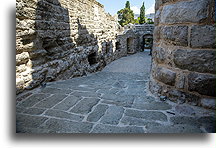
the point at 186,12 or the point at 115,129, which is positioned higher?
the point at 186,12

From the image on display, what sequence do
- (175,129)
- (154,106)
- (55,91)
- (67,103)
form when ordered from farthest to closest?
(55,91)
(67,103)
(154,106)
(175,129)

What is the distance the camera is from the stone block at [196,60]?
5.45 ft

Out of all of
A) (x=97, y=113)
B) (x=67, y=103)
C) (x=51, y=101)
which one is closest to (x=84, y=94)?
(x=67, y=103)

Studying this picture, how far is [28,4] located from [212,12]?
8.75ft

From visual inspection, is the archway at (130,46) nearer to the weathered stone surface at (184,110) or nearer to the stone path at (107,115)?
the stone path at (107,115)

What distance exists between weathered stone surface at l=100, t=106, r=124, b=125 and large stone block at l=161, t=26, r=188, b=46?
1.06 m

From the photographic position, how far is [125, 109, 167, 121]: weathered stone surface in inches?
68.3

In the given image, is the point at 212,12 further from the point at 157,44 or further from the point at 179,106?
the point at 179,106

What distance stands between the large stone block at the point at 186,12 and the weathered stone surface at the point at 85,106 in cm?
144

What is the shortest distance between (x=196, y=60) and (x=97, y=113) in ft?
4.19

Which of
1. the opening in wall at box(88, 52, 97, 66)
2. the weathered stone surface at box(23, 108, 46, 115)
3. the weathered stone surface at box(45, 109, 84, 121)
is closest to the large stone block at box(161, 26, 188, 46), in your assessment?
the weathered stone surface at box(45, 109, 84, 121)

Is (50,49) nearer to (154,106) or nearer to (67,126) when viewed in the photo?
(67,126)

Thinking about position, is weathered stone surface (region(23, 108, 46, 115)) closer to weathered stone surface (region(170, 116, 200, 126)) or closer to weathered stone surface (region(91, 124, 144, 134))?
weathered stone surface (region(91, 124, 144, 134))

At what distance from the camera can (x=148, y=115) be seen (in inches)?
70.9
